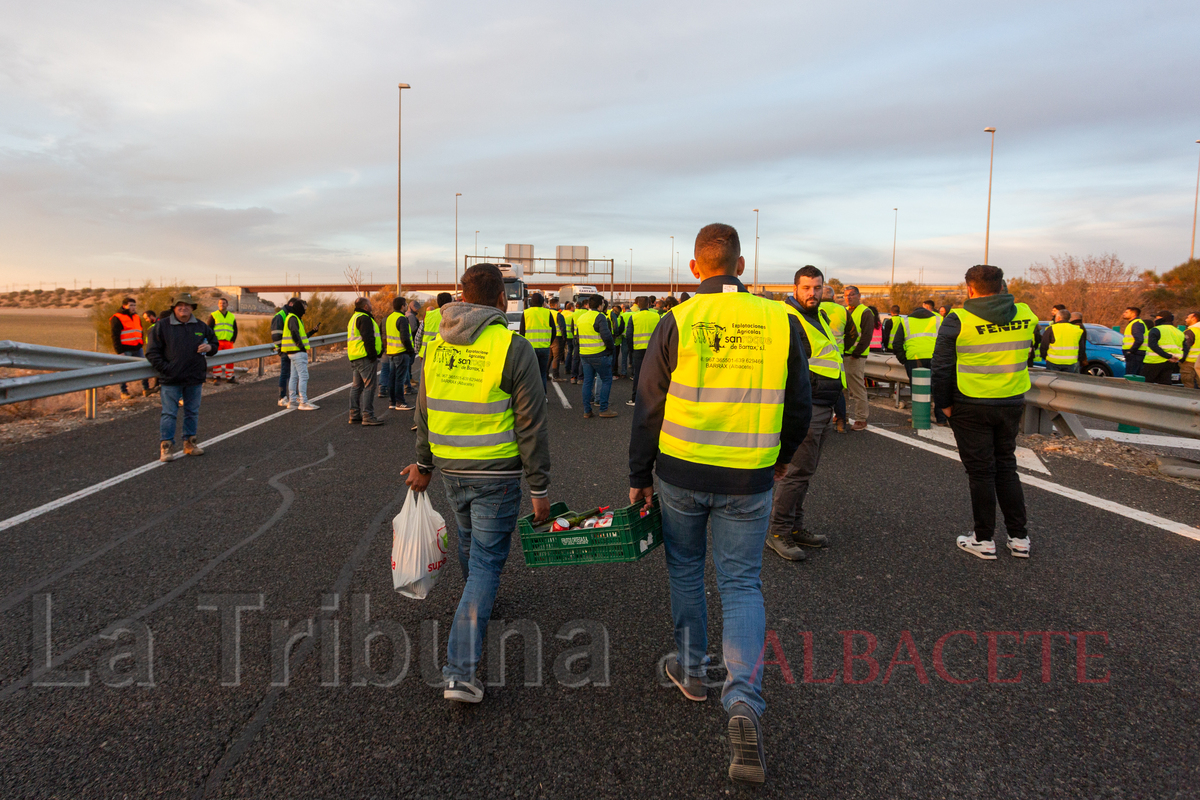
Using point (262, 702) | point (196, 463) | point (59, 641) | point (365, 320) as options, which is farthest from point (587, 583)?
point (365, 320)

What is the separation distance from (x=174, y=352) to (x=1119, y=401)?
1004cm

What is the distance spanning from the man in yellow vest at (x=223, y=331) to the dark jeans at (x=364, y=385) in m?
7.01

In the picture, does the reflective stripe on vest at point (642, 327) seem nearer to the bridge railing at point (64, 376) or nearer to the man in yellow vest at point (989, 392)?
the bridge railing at point (64, 376)

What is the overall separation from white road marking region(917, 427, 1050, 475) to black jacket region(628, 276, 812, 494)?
145 inches

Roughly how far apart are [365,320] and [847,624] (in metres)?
8.70

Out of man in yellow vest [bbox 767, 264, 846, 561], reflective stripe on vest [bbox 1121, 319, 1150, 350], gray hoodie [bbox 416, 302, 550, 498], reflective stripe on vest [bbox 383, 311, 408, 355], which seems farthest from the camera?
reflective stripe on vest [bbox 1121, 319, 1150, 350]

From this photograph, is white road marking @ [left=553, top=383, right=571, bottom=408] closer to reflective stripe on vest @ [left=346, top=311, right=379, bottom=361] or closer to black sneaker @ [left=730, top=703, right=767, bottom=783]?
reflective stripe on vest @ [left=346, top=311, right=379, bottom=361]

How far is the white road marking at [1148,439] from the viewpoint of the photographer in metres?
9.15

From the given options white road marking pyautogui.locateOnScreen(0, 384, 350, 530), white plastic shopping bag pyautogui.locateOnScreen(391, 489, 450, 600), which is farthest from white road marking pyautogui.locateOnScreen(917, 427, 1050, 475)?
white road marking pyautogui.locateOnScreen(0, 384, 350, 530)

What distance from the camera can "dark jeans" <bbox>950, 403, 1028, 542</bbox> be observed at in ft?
15.6

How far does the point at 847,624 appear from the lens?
12.5 ft

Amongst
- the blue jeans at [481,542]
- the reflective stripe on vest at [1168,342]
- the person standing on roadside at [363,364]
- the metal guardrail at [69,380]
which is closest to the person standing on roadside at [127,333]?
the metal guardrail at [69,380]

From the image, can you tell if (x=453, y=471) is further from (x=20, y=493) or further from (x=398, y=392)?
(x=398, y=392)

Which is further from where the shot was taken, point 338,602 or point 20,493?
point 20,493
